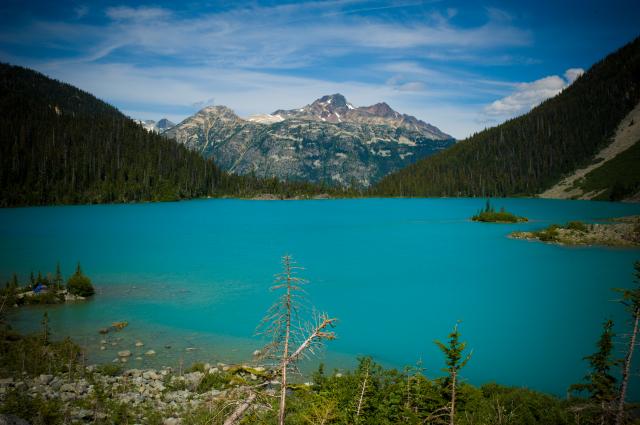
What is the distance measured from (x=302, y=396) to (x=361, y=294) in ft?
76.4

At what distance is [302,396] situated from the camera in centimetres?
1284

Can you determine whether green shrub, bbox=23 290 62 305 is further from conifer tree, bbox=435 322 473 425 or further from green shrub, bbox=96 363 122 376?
conifer tree, bbox=435 322 473 425

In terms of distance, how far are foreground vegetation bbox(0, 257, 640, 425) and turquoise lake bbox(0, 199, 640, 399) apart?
11.6 feet

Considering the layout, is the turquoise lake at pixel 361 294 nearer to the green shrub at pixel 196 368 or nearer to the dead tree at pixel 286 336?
the green shrub at pixel 196 368

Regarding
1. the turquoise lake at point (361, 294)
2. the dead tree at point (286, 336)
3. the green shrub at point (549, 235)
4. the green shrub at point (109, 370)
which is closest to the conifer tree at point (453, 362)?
the dead tree at point (286, 336)

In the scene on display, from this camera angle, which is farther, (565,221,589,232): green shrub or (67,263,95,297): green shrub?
(565,221,589,232): green shrub

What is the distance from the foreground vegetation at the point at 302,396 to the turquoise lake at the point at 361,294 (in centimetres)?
355

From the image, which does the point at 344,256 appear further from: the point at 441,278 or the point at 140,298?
the point at 140,298

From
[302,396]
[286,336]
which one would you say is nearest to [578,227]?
[302,396]

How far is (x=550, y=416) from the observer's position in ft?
36.5

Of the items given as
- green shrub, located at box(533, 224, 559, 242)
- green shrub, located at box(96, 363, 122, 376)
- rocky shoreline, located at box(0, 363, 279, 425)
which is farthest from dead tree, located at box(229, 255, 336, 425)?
green shrub, located at box(533, 224, 559, 242)

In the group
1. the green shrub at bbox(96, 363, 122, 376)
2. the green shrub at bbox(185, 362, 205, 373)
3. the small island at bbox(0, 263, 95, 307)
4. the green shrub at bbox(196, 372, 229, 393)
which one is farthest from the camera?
the small island at bbox(0, 263, 95, 307)

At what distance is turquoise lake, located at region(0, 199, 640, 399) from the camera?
879 inches

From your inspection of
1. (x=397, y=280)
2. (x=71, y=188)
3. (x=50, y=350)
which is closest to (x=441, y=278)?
(x=397, y=280)
